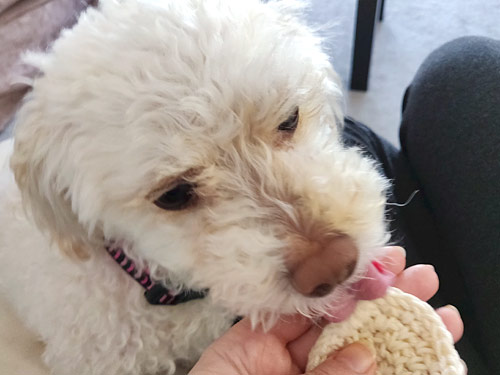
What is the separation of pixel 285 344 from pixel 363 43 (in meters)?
1.42

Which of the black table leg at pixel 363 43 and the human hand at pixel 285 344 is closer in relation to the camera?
the human hand at pixel 285 344

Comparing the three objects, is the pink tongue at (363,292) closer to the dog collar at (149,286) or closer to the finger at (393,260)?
the finger at (393,260)

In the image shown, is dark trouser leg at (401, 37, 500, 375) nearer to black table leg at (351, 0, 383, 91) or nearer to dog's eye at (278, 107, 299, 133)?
dog's eye at (278, 107, 299, 133)

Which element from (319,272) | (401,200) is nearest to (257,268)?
(319,272)

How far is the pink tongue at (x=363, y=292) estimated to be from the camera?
719mm

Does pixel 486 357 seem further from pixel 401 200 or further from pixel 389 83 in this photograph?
pixel 389 83

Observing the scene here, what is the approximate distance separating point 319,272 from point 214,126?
0.22m

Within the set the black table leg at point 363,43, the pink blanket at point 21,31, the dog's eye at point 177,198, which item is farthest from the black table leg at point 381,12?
the dog's eye at point 177,198

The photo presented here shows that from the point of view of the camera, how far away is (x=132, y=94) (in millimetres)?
641

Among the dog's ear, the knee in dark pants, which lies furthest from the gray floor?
the dog's ear

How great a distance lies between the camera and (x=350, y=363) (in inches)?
26.0

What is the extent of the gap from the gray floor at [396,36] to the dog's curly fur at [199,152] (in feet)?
4.06

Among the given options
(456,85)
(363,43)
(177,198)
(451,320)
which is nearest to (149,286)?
(177,198)

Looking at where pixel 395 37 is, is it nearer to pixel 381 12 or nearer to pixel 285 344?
pixel 381 12
